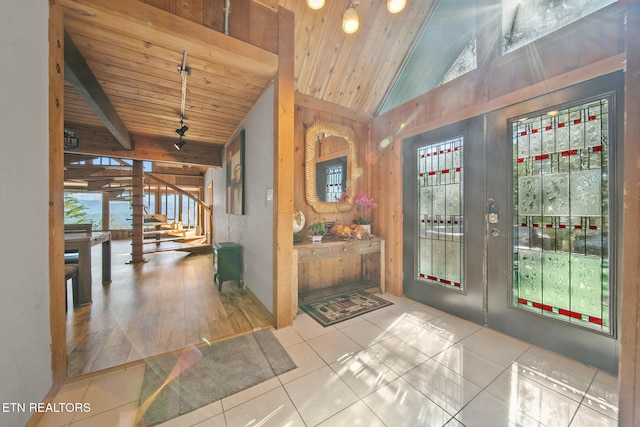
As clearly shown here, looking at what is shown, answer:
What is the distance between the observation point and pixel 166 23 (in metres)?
1.78

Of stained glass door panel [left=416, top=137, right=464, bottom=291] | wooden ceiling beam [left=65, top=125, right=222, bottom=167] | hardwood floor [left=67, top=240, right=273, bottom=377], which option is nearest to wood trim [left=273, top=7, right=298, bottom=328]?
hardwood floor [left=67, top=240, right=273, bottom=377]

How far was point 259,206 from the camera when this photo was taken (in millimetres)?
2846

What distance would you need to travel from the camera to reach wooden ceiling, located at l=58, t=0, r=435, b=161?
179 centimetres

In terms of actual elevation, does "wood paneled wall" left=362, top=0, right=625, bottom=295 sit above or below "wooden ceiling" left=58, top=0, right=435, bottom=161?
below

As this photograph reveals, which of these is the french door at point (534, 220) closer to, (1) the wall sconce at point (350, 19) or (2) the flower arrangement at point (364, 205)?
(2) the flower arrangement at point (364, 205)

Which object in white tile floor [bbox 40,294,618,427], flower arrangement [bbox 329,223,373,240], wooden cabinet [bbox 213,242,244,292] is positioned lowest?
white tile floor [bbox 40,294,618,427]

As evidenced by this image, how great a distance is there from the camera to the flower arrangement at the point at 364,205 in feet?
10.6

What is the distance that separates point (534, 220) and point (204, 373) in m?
2.94

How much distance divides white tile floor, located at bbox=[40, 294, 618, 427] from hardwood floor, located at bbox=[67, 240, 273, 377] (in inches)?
13.2

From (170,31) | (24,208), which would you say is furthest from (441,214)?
(24,208)

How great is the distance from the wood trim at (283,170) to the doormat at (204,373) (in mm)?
394

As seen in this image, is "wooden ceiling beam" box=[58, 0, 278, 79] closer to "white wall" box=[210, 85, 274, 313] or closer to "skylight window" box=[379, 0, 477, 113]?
"white wall" box=[210, 85, 274, 313]

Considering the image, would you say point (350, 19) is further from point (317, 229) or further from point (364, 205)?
point (317, 229)

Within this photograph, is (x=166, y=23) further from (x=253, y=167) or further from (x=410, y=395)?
(x=410, y=395)
